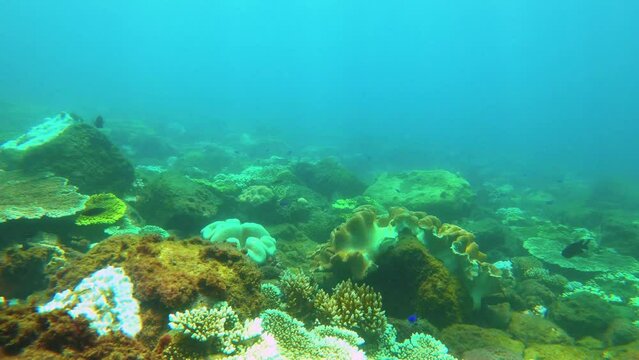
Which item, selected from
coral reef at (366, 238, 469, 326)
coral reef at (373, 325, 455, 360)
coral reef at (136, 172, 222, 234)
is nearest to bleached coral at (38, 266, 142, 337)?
coral reef at (373, 325, 455, 360)

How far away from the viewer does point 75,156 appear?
997 cm

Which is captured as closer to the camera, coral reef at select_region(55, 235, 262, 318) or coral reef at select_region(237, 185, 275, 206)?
coral reef at select_region(55, 235, 262, 318)

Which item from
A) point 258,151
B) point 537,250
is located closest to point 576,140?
point 258,151

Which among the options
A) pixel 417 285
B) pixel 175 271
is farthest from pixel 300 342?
pixel 417 285

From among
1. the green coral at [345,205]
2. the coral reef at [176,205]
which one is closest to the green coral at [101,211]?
the coral reef at [176,205]

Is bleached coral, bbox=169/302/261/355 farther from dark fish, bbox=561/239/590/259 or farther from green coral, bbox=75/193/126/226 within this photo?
dark fish, bbox=561/239/590/259

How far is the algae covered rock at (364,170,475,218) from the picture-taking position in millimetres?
14695

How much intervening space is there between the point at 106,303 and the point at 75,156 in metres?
7.91

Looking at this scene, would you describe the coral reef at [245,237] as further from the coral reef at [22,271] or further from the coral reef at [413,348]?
the coral reef at [413,348]

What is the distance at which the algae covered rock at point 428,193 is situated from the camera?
14.7 metres

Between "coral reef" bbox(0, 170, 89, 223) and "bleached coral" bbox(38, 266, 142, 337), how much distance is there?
4178 mm

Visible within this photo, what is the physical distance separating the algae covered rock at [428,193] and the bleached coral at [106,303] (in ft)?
39.8

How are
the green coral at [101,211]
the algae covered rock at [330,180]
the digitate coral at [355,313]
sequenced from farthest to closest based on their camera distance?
the algae covered rock at [330,180]
the green coral at [101,211]
the digitate coral at [355,313]

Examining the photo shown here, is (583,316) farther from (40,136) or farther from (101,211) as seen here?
(40,136)
